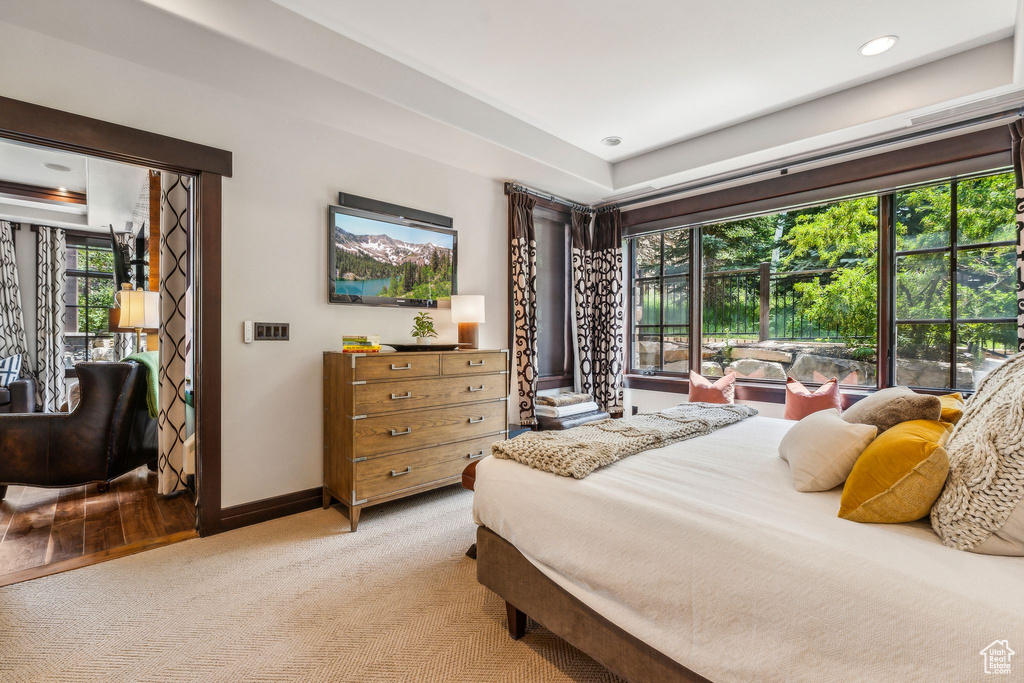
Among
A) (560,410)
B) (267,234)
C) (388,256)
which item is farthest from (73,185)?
(560,410)

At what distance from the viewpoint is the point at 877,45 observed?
100.0 inches

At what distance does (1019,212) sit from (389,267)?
391cm

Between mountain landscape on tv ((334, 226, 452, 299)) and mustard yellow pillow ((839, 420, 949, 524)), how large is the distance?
113 inches

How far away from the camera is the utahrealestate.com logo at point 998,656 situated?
81cm


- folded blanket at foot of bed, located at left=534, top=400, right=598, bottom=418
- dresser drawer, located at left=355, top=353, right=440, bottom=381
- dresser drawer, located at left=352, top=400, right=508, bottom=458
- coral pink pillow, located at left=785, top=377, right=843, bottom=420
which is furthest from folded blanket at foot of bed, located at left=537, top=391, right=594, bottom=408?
coral pink pillow, located at left=785, top=377, right=843, bottom=420

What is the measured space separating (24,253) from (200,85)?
5.03 meters

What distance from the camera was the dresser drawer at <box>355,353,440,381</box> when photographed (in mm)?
2711

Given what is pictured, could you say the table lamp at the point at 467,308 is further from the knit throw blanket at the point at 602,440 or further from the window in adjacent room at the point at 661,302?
the window in adjacent room at the point at 661,302

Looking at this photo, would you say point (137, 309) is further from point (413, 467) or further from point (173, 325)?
point (413, 467)

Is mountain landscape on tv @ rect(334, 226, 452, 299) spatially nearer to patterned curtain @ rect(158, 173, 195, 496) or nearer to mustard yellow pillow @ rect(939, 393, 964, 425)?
patterned curtain @ rect(158, 173, 195, 496)

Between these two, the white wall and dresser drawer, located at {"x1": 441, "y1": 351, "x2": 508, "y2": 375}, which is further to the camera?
dresser drawer, located at {"x1": 441, "y1": 351, "x2": 508, "y2": 375}

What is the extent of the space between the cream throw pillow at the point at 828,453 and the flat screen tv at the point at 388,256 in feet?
8.71

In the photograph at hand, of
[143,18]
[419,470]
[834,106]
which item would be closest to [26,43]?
[143,18]

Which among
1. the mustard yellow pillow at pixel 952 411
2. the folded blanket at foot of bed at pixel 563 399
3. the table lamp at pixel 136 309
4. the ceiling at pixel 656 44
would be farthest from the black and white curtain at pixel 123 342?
the mustard yellow pillow at pixel 952 411
